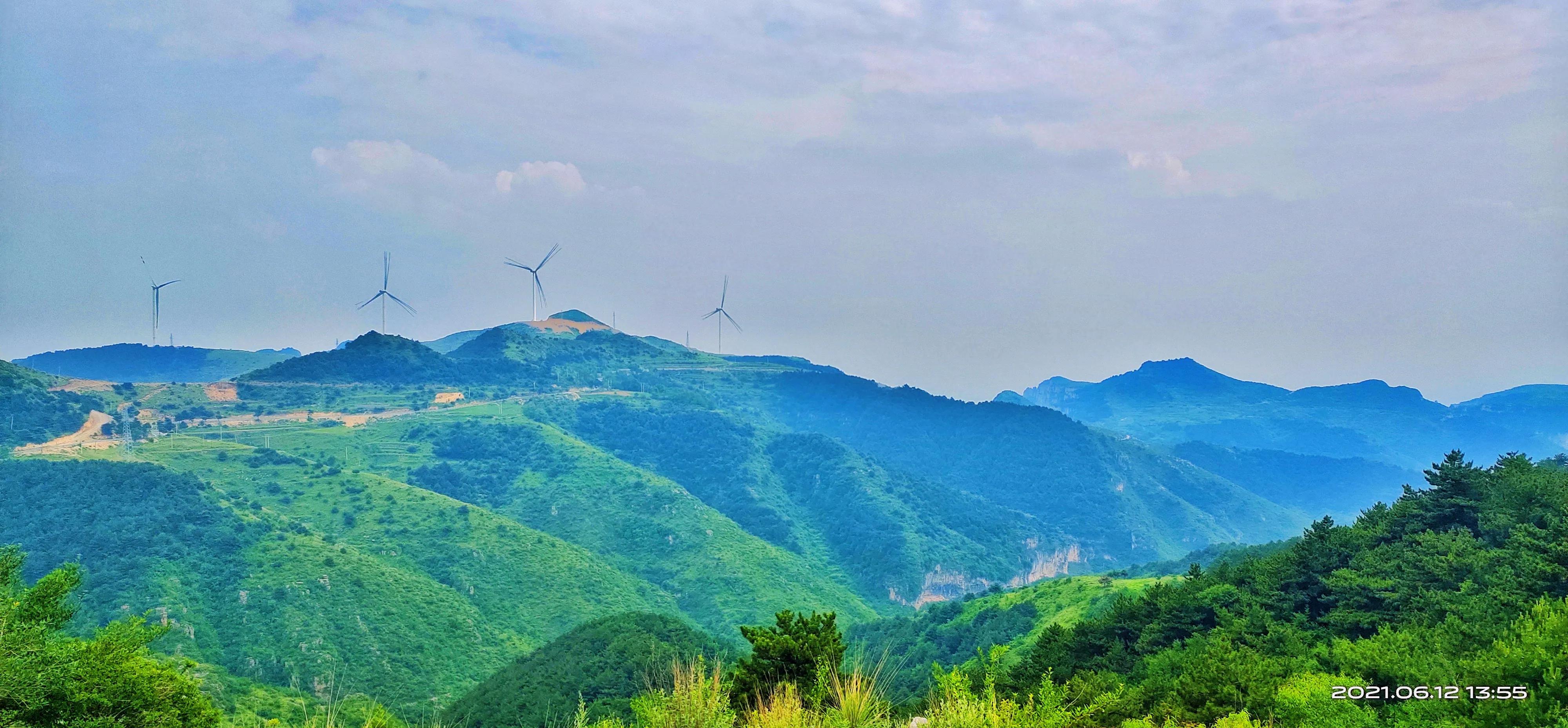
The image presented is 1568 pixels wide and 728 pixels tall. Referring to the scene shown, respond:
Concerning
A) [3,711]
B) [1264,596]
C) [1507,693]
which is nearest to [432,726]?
[3,711]

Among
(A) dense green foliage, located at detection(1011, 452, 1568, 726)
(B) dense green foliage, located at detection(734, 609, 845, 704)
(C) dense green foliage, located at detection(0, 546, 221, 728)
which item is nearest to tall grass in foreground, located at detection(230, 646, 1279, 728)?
(C) dense green foliage, located at detection(0, 546, 221, 728)

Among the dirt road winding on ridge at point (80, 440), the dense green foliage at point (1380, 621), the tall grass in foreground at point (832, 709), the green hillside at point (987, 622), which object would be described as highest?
the dirt road winding on ridge at point (80, 440)

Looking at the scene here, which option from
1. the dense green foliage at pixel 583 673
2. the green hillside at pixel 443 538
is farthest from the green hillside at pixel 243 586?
the dense green foliage at pixel 583 673

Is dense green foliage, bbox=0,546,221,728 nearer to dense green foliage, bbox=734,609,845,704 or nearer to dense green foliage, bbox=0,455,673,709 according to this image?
dense green foliage, bbox=734,609,845,704

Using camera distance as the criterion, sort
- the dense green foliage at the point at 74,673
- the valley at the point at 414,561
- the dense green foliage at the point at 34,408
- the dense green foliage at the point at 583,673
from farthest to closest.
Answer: the dense green foliage at the point at 34,408 → the valley at the point at 414,561 → the dense green foliage at the point at 583,673 → the dense green foliage at the point at 74,673

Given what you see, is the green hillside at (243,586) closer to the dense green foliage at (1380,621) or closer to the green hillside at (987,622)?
the green hillside at (987,622)
